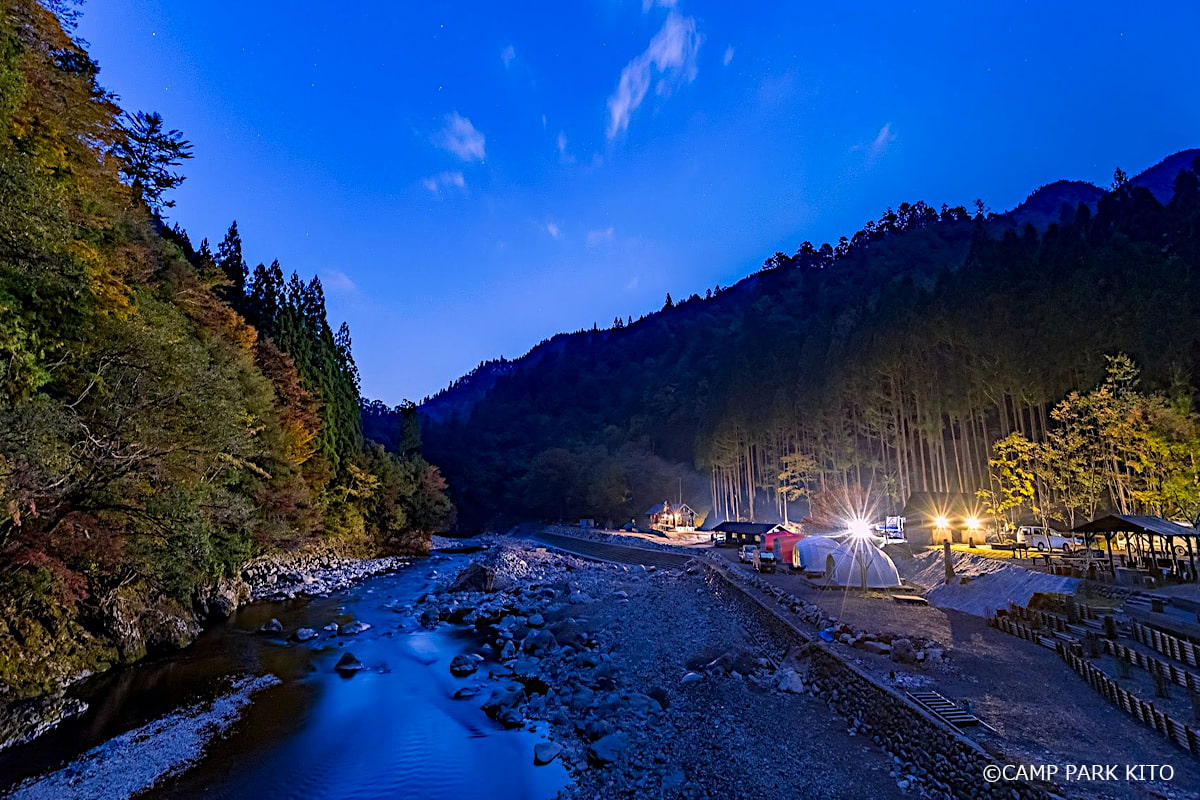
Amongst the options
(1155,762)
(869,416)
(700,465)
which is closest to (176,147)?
(1155,762)

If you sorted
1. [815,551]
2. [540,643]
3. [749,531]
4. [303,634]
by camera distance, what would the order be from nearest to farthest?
[540,643], [303,634], [815,551], [749,531]

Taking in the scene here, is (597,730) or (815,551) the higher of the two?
(815,551)

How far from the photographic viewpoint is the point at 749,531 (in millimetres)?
33406

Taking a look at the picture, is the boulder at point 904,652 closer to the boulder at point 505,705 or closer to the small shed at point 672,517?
the boulder at point 505,705

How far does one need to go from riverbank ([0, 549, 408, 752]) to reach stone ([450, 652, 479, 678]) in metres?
8.00

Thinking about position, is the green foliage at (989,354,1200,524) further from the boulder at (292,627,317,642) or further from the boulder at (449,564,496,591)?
the boulder at (292,627,317,642)

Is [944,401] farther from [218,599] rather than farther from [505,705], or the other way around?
[218,599]

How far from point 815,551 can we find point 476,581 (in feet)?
55.9

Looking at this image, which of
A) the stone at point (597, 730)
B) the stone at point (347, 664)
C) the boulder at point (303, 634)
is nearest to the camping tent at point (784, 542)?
the stone at point (597, 730)

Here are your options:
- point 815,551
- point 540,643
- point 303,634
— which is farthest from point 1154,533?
point 303,634

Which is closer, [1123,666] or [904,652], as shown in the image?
Answer: [1123,666]

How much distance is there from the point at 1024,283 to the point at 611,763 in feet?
139

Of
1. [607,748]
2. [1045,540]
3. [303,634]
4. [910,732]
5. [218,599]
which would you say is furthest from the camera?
[1045,540]

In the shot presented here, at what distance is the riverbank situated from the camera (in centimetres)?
1041
